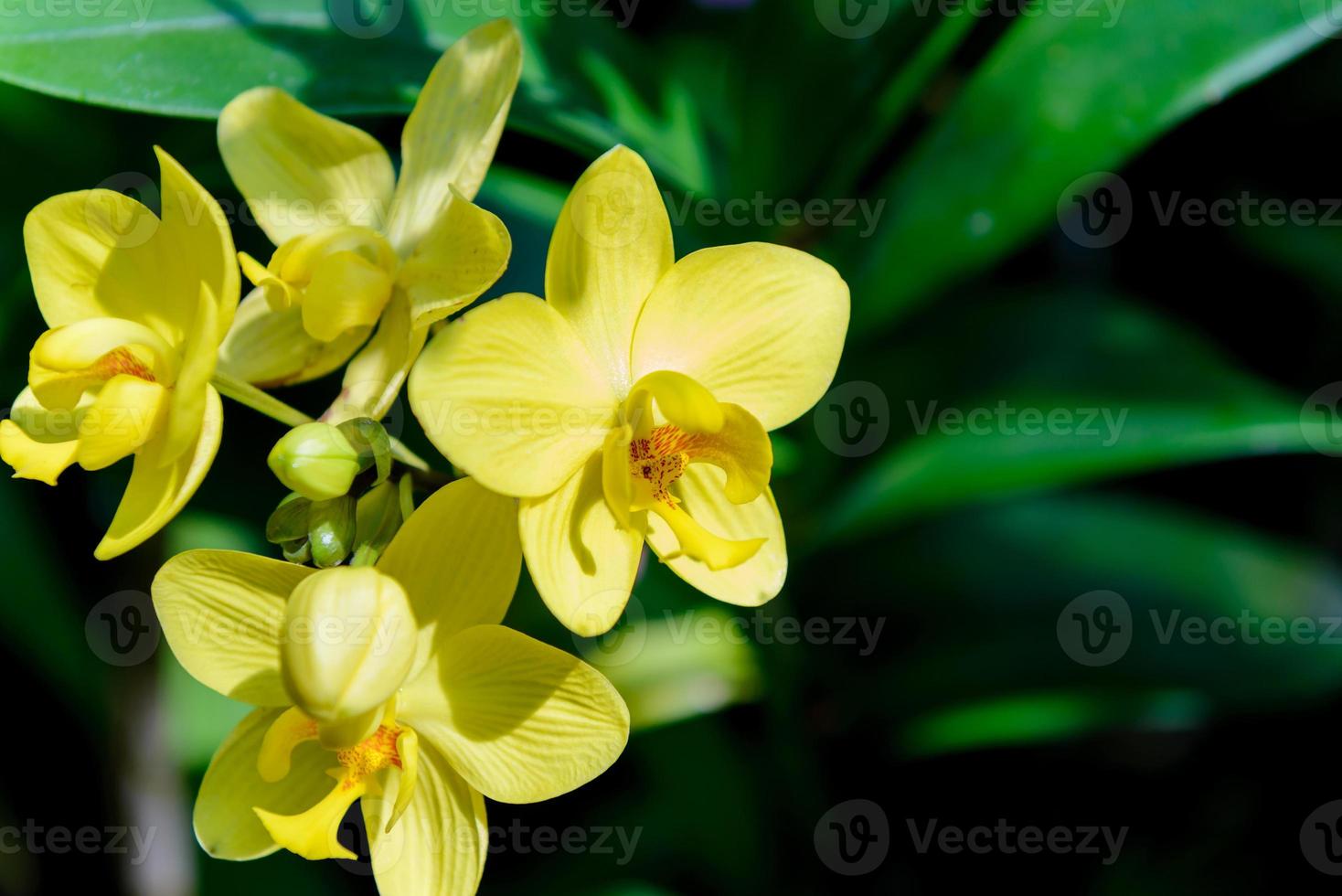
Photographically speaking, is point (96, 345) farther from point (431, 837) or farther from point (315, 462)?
point (431, 837)

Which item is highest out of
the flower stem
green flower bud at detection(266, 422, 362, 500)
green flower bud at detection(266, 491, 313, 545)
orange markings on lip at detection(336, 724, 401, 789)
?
green flower bud at detection(266, 422, 362, 500)

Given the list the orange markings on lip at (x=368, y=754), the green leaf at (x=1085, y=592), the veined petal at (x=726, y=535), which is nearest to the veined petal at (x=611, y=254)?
the veined petal at (x=726, y=535)

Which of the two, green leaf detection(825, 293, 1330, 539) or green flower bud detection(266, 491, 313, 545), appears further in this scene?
green leaf detection(825, 293, 1330, 539)

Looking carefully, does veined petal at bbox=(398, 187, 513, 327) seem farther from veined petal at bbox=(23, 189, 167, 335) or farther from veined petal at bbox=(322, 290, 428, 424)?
veined petal at bbox=(23, 189, 167, 335)

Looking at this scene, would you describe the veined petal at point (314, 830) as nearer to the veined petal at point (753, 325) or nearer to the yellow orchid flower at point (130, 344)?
the yellow orchid flower at point (130, 344)

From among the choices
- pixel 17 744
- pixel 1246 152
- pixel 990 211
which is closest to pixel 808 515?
pixel 990 211

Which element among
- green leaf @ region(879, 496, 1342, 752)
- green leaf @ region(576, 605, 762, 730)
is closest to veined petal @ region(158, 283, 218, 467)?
green leaf @ region(576, 605, 762, 730)
